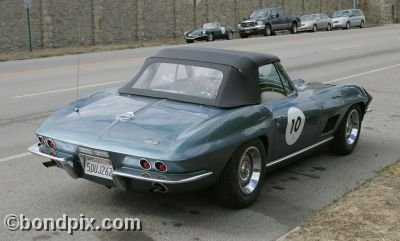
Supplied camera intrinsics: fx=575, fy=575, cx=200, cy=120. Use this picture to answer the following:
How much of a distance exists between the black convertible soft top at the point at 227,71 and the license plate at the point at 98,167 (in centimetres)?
109

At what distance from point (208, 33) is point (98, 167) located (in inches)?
1246

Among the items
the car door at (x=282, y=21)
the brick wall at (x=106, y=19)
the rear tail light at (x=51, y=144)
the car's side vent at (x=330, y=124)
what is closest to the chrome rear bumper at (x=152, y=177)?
the rear tail light at (x=51, y=144)

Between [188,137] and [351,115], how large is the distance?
10.8ft

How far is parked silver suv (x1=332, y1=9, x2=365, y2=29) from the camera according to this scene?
4731 centimetres

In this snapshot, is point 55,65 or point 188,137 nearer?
point 188,137

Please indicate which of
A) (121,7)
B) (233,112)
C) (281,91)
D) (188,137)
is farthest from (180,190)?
(121,7)

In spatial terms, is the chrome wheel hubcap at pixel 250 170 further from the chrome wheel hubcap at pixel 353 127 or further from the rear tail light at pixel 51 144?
the chrome wheel hubcap at pixel 353 127

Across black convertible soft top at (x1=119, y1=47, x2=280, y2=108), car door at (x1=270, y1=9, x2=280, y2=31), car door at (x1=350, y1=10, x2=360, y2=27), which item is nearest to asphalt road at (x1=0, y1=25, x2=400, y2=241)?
black convertible soft top at (x1=119, y1=47, x2=280, y2=108)

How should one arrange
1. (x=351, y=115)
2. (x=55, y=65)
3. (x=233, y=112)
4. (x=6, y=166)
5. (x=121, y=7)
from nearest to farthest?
(x=233, y=112)
(x=6, y=166)
(x=351, y=115)
(x=55, y=65)
(x=121, y=7)

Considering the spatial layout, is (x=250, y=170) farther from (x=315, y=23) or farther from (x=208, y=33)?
(x=315, y=23)

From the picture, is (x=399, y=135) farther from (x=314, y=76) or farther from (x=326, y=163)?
(x=314, y=76)

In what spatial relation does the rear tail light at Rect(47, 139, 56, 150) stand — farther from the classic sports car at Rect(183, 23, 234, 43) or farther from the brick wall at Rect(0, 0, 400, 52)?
the classic sports car at Rect(183, 23, 234, 43)

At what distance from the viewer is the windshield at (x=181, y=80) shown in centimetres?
557

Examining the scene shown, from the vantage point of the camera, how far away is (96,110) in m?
5.41
